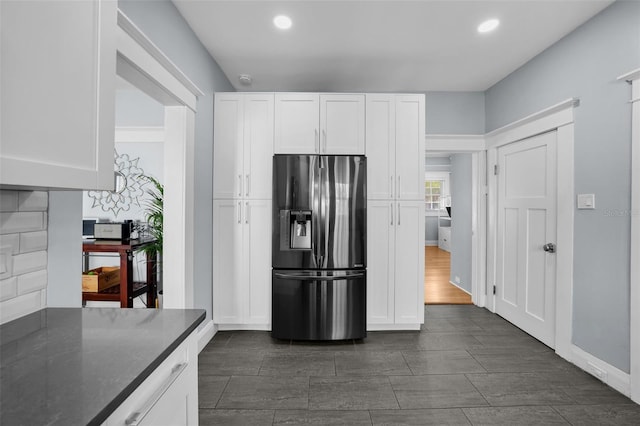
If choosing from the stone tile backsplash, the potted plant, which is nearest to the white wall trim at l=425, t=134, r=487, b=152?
the potted plant

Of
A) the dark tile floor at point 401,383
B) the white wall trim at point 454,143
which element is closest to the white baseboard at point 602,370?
the dark tile floor at point 401,383

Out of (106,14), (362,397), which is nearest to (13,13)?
(106,14)

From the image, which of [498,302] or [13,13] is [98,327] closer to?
[13,13]

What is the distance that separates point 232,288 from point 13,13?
2648mm

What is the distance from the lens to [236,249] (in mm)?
3121

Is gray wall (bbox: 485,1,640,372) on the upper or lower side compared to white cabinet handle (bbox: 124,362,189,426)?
upper

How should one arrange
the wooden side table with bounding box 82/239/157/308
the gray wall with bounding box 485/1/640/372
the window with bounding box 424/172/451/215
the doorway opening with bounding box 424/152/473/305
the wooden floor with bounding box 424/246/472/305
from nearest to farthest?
the gray wall with bounding box 485/1/640/372 → the wooden side table with bounding box 82/239/157/308 → the wooden floor with bounding box 424/246/472/305 → the doorway opening with bounding box 424/152/473/305 → the window with bounding box 424/172/451/215

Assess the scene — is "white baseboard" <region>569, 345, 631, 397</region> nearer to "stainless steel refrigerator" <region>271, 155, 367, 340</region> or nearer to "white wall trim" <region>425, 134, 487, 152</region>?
"stainless steel refrigerator" <region>271, 155, 367, 340</region>

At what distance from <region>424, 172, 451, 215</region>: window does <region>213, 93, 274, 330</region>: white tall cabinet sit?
7.09 metres

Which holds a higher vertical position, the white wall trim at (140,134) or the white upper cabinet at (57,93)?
the white wall trim at (140,134)

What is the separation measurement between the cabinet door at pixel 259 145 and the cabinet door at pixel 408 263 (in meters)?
1.30

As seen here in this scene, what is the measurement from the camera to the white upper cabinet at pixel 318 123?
10.2 ft

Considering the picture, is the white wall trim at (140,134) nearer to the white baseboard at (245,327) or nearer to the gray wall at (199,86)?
the gray wall at (199,86)

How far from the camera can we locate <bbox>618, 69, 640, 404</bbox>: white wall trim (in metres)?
2.04
